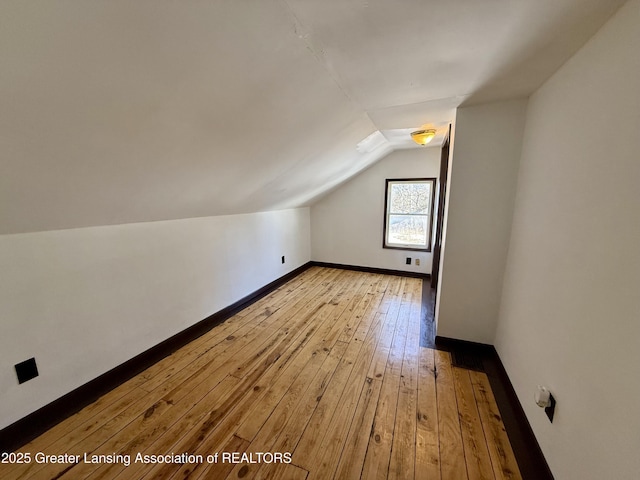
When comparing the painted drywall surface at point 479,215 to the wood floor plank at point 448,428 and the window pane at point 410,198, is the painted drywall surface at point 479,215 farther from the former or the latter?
the window pane at point 410,198

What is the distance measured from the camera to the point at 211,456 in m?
1.33

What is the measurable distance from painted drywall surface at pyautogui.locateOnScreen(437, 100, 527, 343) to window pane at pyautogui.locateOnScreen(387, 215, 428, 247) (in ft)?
6.72

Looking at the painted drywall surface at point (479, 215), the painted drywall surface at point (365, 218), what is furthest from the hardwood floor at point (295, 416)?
the painted drywall surface at point (365, 218)

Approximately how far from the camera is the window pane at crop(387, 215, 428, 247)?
164 inches

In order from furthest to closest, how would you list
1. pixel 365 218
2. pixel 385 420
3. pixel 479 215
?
pixel 365 218 < pixel 479 215 < pixel 385 420

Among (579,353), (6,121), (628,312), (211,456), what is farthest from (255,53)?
(211,456)

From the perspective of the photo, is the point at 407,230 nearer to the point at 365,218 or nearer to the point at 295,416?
the point at 365,218

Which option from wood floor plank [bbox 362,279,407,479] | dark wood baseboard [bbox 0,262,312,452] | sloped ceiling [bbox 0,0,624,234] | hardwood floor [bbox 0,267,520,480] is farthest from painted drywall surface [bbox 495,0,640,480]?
dark wood baseboard [bbox 0,262,312,452]

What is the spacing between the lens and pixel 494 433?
1460mm

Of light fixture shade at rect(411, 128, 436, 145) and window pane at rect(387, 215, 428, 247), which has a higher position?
light fixture shade at rect(411, 128, 436, 145)

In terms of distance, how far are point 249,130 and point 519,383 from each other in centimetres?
230

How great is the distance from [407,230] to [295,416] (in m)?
3.39

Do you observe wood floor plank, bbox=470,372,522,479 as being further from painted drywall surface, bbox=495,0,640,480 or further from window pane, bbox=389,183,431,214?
window pane, bbox=389,183,431,214

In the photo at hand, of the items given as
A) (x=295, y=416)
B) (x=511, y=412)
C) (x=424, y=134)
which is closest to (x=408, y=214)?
(x=424, y=134)
